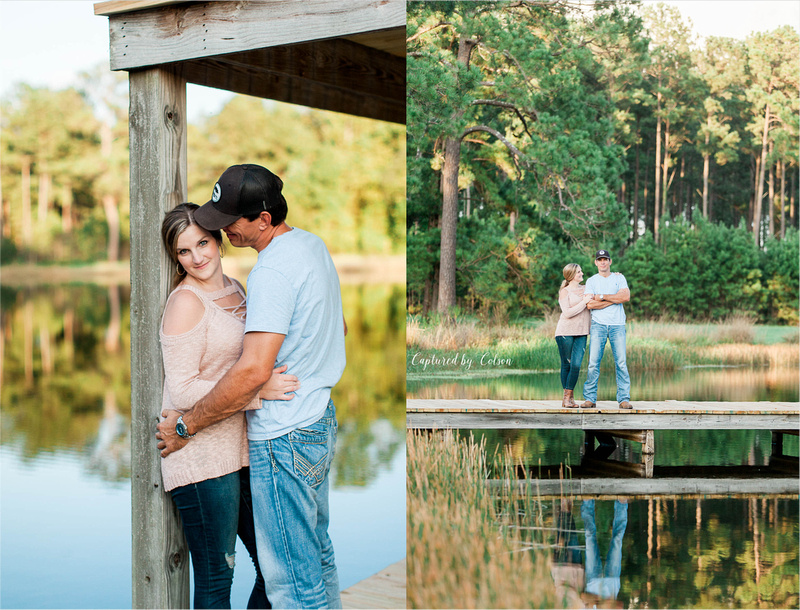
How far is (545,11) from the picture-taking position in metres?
2.58

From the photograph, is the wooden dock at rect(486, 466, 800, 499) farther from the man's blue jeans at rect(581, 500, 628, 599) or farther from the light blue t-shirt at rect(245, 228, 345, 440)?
the light blue t-shirt at rect(245, 228, 345, 440)

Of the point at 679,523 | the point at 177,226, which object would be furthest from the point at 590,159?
the point at 177,226

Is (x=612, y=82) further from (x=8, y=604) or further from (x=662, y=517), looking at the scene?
(x=8, y=604)

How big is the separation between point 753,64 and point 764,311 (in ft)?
2.58

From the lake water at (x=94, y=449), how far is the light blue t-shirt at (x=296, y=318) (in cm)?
396

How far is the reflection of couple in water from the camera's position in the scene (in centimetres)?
247

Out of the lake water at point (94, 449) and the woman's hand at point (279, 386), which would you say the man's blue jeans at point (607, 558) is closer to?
the woman's hand at point (279, 386)

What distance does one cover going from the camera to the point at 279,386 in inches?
87.4

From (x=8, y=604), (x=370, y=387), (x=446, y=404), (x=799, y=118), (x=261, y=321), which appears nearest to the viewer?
(x=261, y=321)

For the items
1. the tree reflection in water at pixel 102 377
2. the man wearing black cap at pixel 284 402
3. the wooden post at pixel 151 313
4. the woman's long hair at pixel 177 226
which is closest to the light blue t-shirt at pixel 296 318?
the man wearing black cap at pixel 284 402

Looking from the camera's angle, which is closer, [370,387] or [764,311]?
[764,311]

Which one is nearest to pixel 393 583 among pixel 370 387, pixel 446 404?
pixel 446 404

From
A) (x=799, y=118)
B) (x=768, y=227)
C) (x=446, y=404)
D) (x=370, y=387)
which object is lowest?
(x=370, y=387)

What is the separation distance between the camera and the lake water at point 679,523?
247 centimetres
